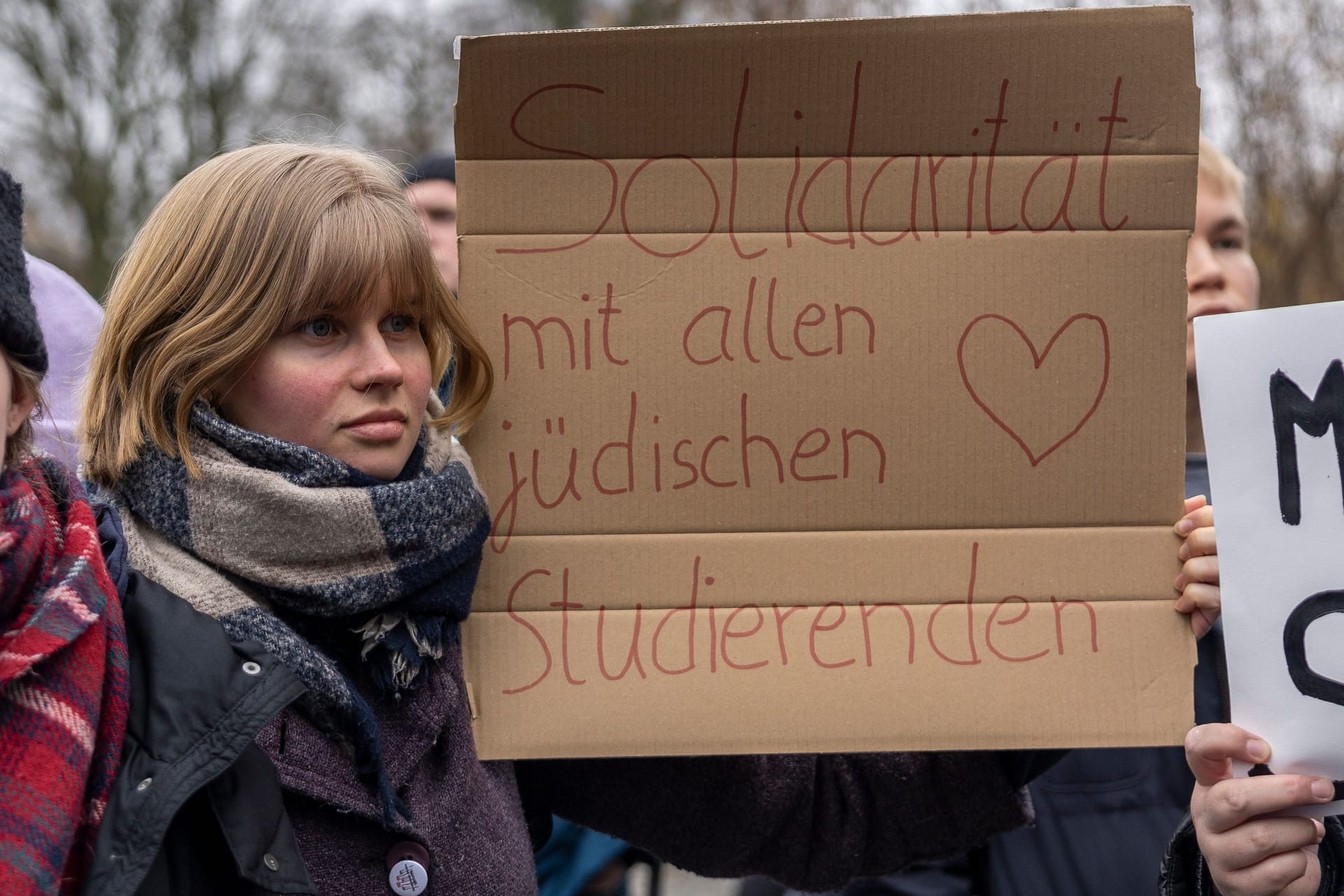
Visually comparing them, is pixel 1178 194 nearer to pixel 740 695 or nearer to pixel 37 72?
pixel 740 695

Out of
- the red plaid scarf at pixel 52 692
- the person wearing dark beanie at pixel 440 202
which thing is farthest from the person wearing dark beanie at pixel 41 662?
the person wearing dark beanie at pixel 440 202

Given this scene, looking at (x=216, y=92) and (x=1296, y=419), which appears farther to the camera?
(x=216, y=92)

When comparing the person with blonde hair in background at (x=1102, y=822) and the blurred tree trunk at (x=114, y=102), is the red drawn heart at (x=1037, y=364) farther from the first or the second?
the blurred tree trunk at (x=114, y=102)

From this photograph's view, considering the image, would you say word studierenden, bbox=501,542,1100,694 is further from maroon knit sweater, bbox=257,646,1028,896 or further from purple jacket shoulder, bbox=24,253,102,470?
purple jacket shoulder, bbox=24,253,102,470

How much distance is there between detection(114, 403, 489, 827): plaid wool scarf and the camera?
4.46ft

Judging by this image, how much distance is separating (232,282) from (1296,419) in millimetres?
1150

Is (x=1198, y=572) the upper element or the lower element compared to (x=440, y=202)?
lower

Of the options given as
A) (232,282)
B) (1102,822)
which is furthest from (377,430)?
(1102,822)

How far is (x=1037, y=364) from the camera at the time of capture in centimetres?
149

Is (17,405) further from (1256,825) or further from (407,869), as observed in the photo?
(1256,825)

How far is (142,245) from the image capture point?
1.46 meters

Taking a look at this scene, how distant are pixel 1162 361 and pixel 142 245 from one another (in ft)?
3.84

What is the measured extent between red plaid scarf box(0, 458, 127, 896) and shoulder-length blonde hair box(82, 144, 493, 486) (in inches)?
6.9

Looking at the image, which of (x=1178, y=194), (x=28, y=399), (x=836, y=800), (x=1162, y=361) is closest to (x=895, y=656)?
(x=836, y=800)
